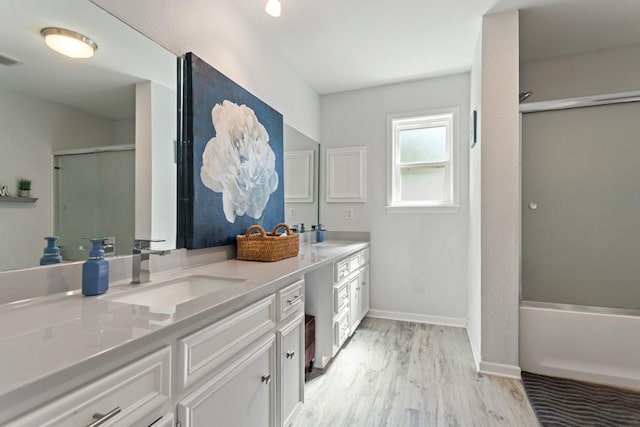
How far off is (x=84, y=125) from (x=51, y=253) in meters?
0.50

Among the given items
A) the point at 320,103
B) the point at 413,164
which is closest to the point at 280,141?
the point at 320,103

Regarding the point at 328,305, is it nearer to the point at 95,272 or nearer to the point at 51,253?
the point at 95,272

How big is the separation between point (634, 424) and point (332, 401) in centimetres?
157

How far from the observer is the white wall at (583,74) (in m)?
2.52

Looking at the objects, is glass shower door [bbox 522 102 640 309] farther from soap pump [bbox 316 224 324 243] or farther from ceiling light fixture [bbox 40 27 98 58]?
ceiling light fixture [bbox 40 27 98 58]

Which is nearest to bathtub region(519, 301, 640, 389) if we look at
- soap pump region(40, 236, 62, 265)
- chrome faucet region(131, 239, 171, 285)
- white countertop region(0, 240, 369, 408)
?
white countertop region(0, 240, 369, 408)

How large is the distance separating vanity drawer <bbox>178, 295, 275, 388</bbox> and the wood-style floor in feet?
2.60

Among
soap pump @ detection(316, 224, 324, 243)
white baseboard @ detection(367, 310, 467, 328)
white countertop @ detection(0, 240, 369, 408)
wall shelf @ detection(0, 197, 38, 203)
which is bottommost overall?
white baseboard @ detection(367, 310, 467, 328)

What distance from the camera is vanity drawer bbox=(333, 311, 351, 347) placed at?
2205 millimetres

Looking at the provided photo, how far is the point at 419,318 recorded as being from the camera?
309cm

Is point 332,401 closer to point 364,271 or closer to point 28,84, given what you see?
point 364,271

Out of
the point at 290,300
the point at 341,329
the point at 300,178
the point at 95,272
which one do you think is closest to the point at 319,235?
the point at 300,178

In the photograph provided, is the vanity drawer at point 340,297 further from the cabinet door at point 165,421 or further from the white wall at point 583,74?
the white wall at point 583,74

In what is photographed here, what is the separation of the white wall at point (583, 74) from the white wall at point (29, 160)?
346cm
